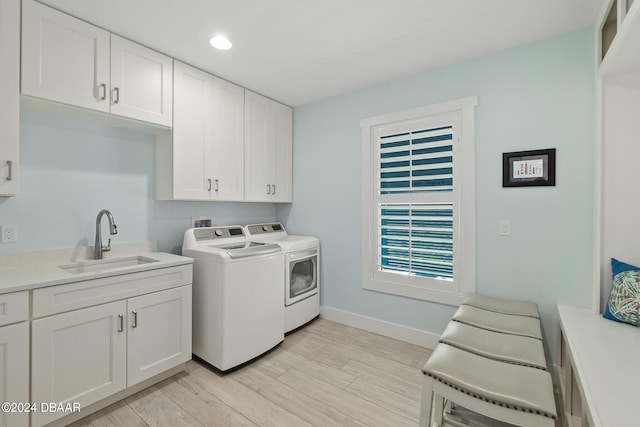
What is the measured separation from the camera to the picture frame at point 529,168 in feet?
6.73

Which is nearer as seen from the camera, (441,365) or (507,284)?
(441,365)

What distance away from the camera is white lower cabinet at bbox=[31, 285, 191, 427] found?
1.52 metres

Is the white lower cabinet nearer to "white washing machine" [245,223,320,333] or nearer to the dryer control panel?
the dryer control panel

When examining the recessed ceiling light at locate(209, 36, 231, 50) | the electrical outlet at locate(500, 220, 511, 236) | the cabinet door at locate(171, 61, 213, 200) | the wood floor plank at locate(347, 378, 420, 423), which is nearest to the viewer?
the wood floor plank at locate(347, 378, 420, 423)

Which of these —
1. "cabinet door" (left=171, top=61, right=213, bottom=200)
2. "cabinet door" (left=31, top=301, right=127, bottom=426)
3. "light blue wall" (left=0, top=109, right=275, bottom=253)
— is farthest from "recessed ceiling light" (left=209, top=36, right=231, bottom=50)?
"cabinet door" (left=31, top=301, right=127, bottom=426)

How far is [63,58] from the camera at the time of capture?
178 cm

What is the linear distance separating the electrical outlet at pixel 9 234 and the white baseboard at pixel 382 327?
2.65 m

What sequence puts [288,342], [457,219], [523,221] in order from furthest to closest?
[288,342]
[457,219]
[523,221]

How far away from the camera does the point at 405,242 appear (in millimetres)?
2709

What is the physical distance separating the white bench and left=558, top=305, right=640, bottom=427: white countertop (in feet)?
0.43

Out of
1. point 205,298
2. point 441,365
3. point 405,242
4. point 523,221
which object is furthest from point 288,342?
point 523,221

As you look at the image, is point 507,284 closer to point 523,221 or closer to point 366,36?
point 523,221

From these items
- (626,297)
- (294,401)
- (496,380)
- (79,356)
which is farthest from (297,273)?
(626,297)

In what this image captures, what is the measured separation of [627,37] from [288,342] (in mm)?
3075
